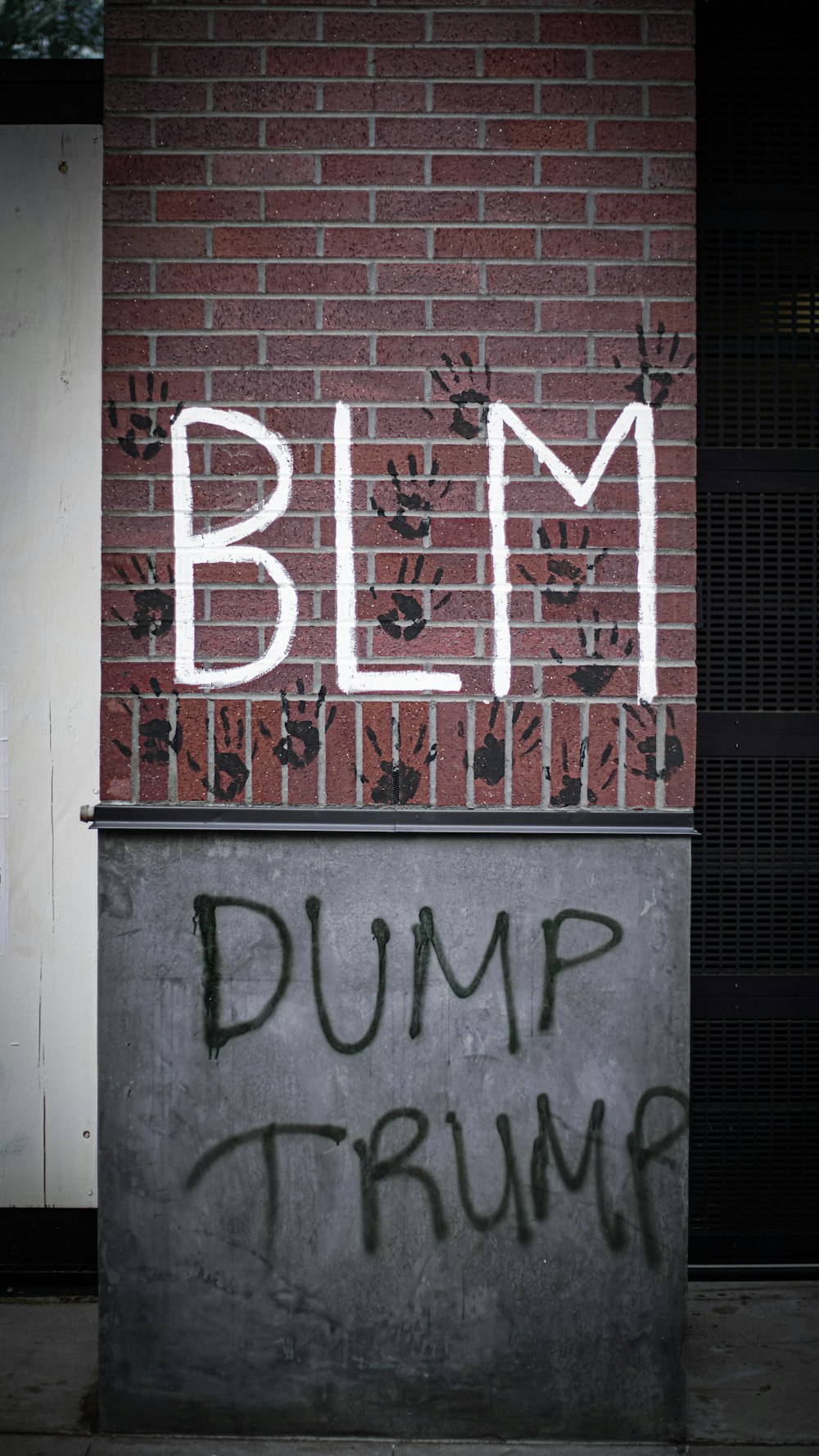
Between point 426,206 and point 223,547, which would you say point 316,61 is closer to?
point 426,206

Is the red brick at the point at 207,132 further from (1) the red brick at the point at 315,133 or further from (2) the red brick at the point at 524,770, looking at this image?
(2) the red brick at the point at 524,770

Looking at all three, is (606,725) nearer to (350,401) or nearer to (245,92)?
(350,401)

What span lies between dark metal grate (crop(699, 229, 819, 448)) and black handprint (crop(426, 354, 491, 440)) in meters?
1.08

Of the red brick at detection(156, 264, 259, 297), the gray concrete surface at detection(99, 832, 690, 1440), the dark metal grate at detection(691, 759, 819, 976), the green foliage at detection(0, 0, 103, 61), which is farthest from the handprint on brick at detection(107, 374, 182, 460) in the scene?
the dark metal grate at detection(691, 759, 819, 976)

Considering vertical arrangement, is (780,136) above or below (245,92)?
above

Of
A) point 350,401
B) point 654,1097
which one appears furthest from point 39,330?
point 654,1097

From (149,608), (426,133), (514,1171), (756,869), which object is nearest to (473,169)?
(426,133)

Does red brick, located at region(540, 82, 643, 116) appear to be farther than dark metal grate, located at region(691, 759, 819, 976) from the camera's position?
No

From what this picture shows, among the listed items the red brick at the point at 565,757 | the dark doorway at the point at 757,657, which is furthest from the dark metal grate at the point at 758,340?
the red brick at the point at 565,757

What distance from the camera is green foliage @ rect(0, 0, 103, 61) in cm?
372

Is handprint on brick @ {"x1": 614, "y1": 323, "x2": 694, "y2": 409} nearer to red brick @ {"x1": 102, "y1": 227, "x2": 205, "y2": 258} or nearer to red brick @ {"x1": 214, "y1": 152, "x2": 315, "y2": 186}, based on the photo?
red brick @ {"x1": 214, "y1": 152, "x2": 315, "y2": 186}

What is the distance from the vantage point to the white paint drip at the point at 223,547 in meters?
2.96

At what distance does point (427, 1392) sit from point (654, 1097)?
0.98 m

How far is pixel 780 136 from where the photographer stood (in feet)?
12.1
